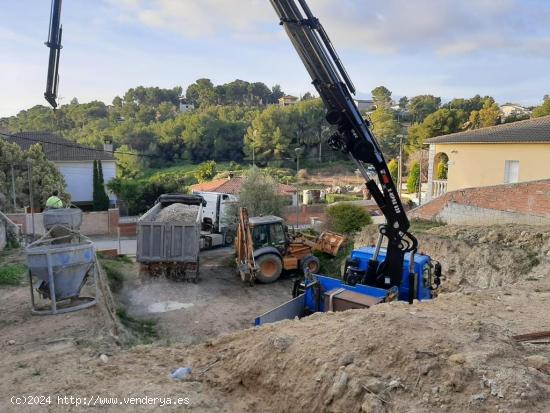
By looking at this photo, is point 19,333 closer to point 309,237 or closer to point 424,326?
point 424,326

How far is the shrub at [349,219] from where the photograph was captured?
2066cm

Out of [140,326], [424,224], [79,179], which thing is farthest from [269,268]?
[79,179]

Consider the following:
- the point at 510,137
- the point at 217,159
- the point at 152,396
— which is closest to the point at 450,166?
the point at 510,137

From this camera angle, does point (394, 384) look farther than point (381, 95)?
No

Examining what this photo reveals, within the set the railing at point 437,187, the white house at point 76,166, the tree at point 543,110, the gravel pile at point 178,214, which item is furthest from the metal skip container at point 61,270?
the tree at point 543,110

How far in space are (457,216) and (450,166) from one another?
18.3 feet

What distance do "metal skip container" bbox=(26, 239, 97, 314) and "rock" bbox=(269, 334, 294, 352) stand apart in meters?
4.72

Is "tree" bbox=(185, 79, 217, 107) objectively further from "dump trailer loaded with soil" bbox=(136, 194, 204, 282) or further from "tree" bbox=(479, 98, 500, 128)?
"dump trailer loaded with soil" bbox=(136, 194, 204, 282)

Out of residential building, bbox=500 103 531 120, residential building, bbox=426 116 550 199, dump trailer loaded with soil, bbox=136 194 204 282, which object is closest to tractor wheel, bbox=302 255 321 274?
dump trailer loaded with soil, bbox=136 194 204 282

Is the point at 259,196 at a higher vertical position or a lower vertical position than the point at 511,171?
lower

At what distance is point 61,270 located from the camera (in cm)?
810

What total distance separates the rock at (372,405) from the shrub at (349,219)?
1668 cm

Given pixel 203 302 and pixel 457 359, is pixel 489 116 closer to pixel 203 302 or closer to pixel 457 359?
pixel 203 302

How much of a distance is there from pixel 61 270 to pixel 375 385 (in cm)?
619
